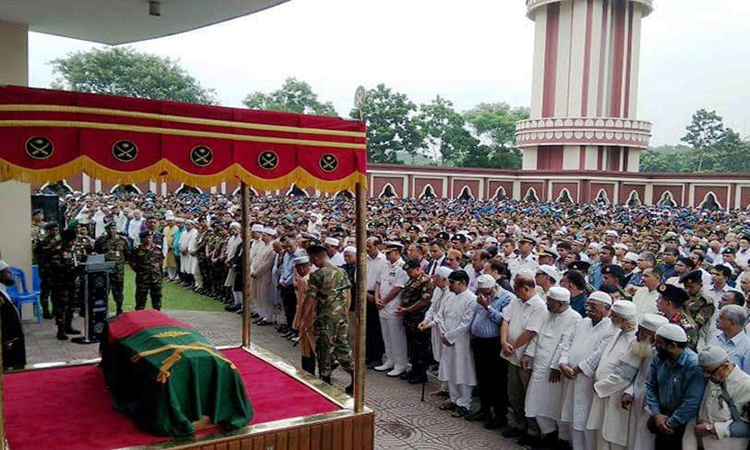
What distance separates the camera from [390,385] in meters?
7.86

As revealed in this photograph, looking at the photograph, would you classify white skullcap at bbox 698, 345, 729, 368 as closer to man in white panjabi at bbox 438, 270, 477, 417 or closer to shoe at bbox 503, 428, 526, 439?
shoe at bbox 503, 428, 526, 439

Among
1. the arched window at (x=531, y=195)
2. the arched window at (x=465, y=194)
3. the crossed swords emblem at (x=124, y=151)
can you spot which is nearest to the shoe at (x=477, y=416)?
the crossed swords emblem at (x=124, y=151)

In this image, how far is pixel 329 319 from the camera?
6.69 metres

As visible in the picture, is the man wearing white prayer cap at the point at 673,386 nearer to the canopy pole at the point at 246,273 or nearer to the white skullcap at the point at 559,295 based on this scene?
the white skullcap at the point at 559,295

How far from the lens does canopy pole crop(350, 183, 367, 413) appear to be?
503 centimetres

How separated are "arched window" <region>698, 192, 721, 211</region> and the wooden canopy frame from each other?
39146mm

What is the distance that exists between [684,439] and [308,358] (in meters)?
4.16

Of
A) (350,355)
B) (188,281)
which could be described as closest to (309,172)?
(350,355)

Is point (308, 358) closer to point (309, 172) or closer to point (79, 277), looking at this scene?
point (309, 172)

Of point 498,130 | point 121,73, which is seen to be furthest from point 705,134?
point 121,73

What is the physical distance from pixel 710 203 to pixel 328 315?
3881 cm

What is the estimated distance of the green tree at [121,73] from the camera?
46469mm

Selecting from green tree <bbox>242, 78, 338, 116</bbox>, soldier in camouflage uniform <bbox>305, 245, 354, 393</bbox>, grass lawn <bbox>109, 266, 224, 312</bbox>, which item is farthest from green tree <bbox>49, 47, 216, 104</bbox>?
soldier in camouflage uniform <bbox>305, 245, 354, 393</bbox>

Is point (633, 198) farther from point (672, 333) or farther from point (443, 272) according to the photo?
point (672, 333)
